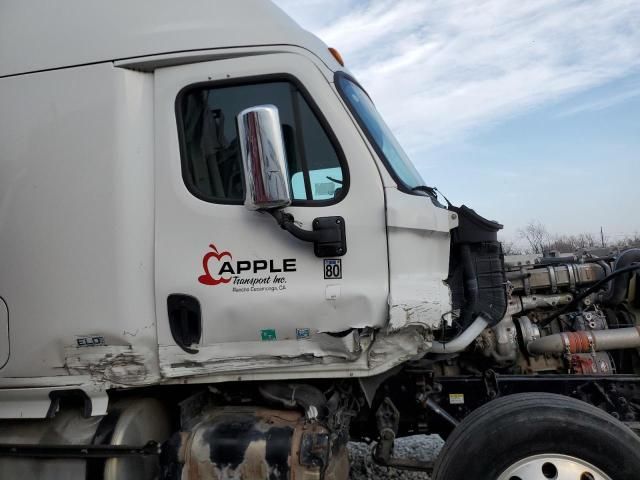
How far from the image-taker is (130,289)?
2684mm

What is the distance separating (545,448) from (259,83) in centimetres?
240

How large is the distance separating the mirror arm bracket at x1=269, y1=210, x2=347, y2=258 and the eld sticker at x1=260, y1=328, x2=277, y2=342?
460mm

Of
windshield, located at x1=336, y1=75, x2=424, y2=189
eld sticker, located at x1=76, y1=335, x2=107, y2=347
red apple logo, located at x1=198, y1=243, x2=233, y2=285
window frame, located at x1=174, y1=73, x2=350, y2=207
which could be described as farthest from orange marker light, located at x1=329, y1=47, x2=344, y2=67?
eld sticker, located at x1=76, y1=335, x2=107, y2=347

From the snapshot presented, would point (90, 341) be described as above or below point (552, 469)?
above

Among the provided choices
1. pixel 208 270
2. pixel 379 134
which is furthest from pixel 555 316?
pixel 208 270

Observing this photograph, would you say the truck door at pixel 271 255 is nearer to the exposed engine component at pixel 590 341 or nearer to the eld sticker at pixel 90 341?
the eld sticker at pixel 90 341

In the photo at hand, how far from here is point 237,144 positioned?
9.15ft

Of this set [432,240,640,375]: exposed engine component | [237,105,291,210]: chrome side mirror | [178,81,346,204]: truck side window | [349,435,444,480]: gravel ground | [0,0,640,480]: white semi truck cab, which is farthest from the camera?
[349,435,444,480]: gravel ground

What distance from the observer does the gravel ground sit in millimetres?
4160

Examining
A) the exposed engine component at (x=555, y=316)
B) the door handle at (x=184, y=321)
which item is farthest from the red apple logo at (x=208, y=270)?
the exposed engine component at (x=555, y=316)

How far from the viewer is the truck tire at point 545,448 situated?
253 cm

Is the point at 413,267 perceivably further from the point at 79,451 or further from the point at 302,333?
the point at 79,451

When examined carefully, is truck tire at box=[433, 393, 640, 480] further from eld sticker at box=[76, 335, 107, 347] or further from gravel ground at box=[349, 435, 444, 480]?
eld sticker at box=[76, 335, 107, 347]

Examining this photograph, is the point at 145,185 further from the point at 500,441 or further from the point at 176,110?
the point at 500,441
